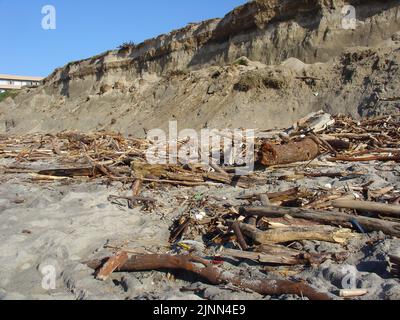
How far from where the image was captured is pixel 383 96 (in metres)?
15.2

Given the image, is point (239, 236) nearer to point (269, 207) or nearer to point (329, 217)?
point (269, 207)

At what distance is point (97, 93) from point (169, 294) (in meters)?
29.9

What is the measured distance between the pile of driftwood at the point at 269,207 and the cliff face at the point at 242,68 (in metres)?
7.45

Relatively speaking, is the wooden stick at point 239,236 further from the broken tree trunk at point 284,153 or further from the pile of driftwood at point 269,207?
the broken tree trunk at point 284,153

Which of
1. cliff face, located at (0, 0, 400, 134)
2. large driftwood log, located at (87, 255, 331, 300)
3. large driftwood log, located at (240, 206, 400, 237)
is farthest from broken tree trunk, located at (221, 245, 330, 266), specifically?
cliff face, located at (0, 0, 400, 134)

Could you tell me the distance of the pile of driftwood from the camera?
4328 millimetres

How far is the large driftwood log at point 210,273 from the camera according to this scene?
3.73m

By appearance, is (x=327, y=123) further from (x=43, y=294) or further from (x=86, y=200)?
(x=43, y=294)

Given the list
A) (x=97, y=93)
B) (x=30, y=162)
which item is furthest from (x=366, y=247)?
(x=97, y=93)

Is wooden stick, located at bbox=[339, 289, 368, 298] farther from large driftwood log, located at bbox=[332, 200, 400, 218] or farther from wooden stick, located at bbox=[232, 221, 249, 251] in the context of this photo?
large driftwood log, located at bbox=[332, 200, 400, 218]

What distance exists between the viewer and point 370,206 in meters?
5.07

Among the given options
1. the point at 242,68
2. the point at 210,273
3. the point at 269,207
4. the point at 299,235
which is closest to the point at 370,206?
the point at 299,235

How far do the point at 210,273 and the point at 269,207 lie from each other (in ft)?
5.08
